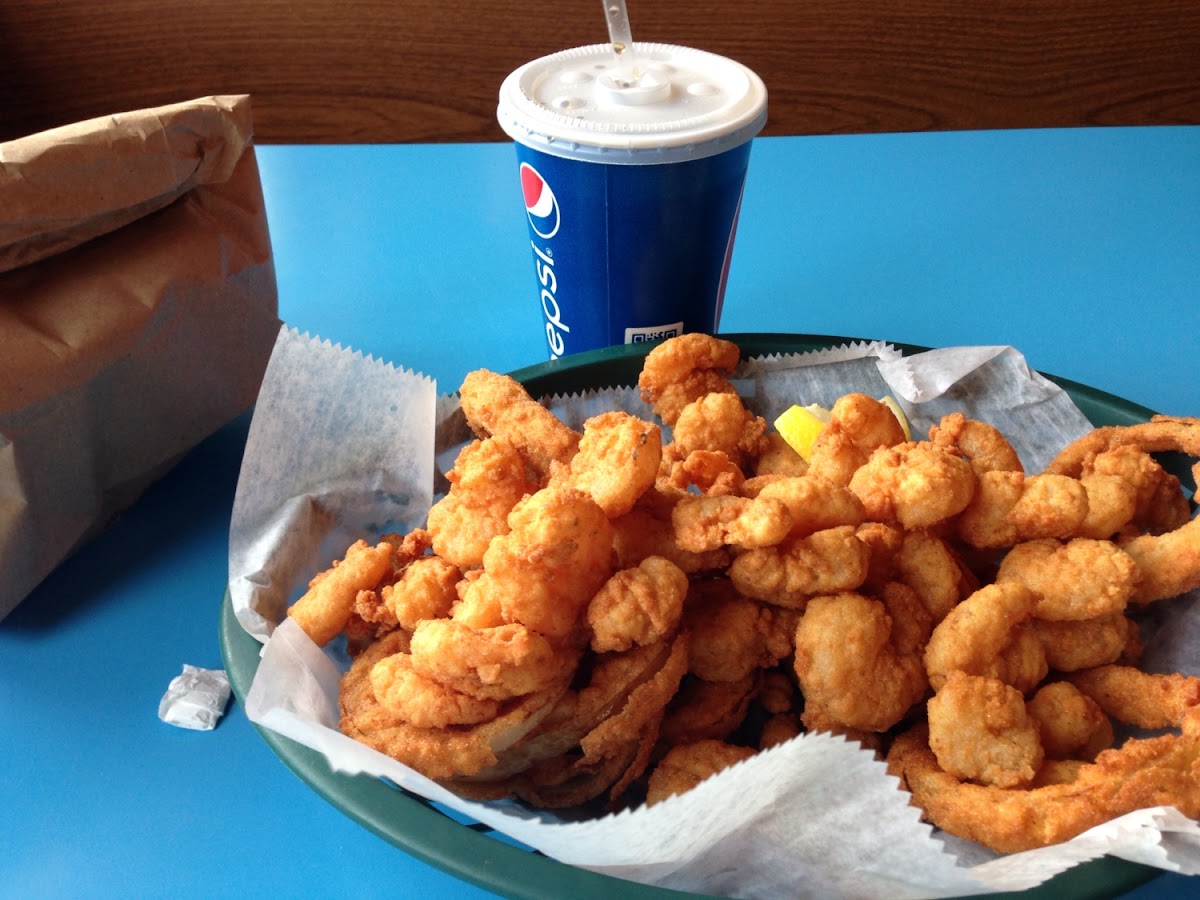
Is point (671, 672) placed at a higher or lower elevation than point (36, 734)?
higher

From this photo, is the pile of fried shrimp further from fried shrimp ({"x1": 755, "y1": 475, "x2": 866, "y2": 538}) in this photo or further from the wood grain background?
the wood grain background

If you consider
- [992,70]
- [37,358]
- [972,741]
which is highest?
[37,358]

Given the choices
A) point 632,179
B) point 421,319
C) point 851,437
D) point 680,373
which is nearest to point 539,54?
point 421,319

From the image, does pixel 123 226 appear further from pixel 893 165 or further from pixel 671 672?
Answer: pixel 893 165

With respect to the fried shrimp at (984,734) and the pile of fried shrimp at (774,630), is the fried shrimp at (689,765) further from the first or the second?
the fried shrimp at (984,734)

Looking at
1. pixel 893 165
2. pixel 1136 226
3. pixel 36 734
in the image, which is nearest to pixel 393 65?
pixel 893 165

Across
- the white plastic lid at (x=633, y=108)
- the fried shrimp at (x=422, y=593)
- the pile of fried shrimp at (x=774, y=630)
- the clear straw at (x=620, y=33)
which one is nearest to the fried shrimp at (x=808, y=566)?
the pile of fried shrimp at (x=774, y=630)

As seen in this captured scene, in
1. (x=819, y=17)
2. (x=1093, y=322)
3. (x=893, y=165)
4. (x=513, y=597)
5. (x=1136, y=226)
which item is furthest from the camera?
(x=819, y=17)
